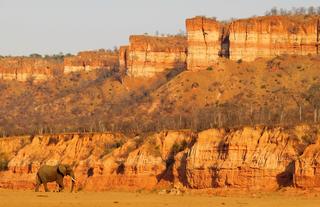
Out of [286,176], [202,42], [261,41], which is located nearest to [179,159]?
[286,176]

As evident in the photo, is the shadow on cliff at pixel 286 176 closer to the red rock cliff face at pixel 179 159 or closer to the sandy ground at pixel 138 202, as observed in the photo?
the red rock cliff face at pixel 179 159

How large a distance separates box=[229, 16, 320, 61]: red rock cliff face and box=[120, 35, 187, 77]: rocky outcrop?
2305cm

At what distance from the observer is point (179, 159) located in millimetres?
86812

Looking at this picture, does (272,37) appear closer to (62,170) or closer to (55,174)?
(55,174)

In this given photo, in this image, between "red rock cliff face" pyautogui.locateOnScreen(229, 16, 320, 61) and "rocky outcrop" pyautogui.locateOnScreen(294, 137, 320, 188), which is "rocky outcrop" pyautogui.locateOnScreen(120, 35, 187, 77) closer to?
"red rock cliff face" pyautogui.locateOnScreen(229, 16, 320, 61)

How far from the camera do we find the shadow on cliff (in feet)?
243

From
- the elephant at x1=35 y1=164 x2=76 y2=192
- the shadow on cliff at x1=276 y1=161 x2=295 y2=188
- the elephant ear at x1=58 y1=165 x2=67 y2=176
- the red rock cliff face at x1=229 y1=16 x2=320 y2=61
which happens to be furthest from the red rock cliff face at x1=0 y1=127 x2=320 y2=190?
the red rock cliff face at x1=229 y1=16 x2=320 y2=61

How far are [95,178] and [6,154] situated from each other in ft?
88.0

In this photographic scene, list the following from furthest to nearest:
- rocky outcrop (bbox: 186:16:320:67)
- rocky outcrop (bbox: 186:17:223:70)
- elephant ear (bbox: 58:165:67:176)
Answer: rocky outcrop (bbox: 186:17:223:70)
rocky outcrop (bbox: 186:16:320:67)
elephant ear (bbox: 58:165:67:176)

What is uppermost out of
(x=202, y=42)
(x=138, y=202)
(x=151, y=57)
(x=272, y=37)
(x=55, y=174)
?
(x=272, y=37)

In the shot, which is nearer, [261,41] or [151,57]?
[261,41]

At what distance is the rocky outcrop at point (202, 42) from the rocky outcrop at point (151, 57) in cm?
1563

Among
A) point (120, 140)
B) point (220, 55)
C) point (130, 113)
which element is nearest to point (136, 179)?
point (120, 140)

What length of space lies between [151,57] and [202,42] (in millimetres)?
20493
